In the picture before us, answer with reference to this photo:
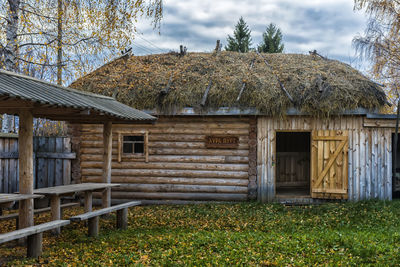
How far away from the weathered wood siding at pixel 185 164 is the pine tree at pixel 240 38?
65.3 ft

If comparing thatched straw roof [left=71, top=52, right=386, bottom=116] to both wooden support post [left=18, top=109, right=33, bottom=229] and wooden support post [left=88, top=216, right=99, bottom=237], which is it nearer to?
wooden support post [left=88, top=216, right=99, bottom=237]

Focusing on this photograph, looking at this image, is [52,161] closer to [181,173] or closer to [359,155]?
[181,173]

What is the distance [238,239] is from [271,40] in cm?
2521

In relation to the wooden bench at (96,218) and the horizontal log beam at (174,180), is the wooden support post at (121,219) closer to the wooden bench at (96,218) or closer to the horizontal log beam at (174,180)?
the wooden bench at (96,218)

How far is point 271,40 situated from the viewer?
99.7ft

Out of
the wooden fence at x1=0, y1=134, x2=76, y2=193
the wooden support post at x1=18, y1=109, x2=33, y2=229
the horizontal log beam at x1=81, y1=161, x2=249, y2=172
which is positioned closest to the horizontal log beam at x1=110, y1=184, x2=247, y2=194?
the horizontal log beam at x1=81, y1=161, x2=249, y2=172

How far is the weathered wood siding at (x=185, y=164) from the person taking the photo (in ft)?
39.7

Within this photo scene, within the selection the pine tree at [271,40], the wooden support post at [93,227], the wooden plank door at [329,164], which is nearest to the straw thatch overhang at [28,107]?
the wooden support post at [93,227]

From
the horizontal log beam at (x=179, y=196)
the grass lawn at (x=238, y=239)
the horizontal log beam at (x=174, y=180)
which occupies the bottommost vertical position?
the grass lawn at (x=238, y=239)

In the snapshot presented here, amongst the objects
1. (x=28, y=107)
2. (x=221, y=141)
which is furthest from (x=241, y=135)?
(x=28, y=107)

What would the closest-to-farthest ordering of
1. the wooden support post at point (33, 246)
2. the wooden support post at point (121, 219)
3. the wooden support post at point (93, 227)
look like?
the wooden support post at point (33, 246) < the wooden support post at point (93, 227) < the wooden support post at point (121, 219)

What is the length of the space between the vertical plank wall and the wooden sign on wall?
1.08m

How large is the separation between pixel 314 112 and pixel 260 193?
2900 millimetres

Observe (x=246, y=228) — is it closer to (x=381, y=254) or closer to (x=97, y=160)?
(x=381, y=254)
